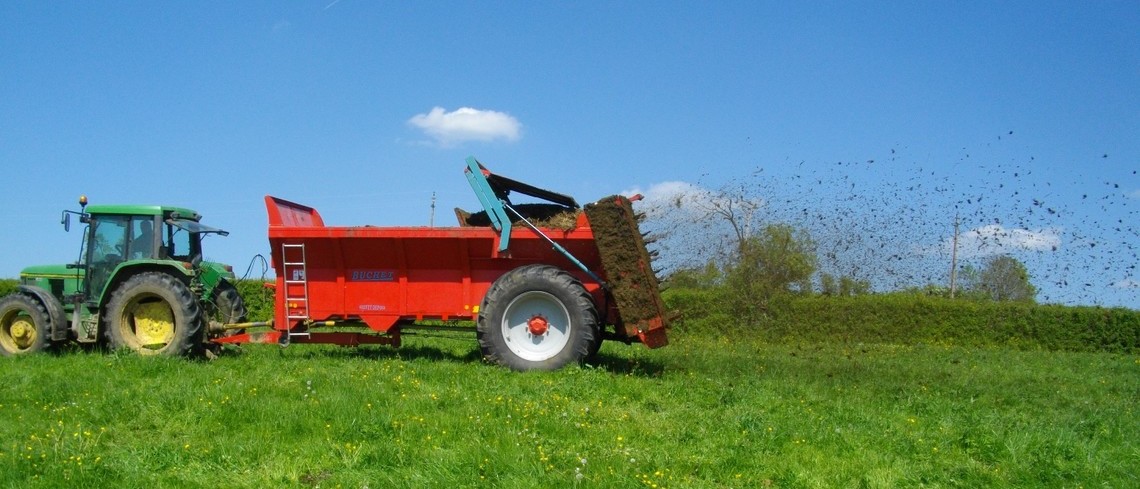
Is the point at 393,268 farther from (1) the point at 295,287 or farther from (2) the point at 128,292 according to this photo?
(2) the point at 128,292

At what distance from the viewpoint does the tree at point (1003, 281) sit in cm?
2611

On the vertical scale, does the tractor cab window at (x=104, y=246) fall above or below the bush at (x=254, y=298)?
above

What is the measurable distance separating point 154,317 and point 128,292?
48cm

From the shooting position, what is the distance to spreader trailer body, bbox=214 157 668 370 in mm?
9328

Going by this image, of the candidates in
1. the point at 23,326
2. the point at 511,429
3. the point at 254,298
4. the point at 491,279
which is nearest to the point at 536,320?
the point at 491,279

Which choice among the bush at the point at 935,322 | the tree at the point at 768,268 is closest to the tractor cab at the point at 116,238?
the bush at the point at 935,322

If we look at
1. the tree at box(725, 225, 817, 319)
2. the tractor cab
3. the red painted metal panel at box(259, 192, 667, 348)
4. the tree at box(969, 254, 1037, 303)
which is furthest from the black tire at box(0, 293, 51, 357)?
the tree at box(969, 254, 1037, 303)

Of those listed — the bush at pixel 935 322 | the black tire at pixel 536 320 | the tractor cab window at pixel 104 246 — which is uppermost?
the tractor cab window at pixel 104 246

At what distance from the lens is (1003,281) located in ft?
89.5

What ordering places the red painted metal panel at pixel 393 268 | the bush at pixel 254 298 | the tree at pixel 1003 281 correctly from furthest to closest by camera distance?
the tree at pixel 1003 281, the bush at pixel 254 298, the red painted metal panel at pixel 393 268

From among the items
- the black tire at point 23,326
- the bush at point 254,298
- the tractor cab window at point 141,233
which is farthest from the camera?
the bush at point 254,298

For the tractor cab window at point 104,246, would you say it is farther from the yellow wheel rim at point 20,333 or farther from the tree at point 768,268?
the tree at point 768,268

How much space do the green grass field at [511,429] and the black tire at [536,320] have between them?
1.55ft

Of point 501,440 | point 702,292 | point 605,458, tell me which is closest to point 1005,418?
point 605,458
